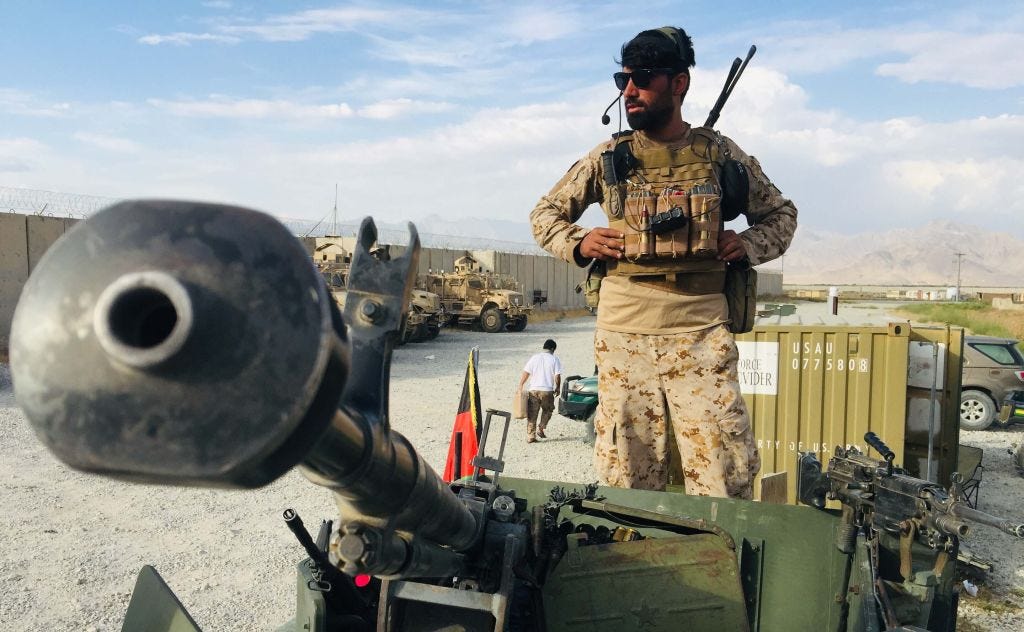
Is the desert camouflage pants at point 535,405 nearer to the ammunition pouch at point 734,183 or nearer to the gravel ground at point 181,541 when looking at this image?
the gravel ground at point 181,541

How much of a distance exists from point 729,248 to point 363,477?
2517 millimetres

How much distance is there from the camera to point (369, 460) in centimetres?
121

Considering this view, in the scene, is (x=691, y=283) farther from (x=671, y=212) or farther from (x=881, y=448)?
(x=881, y=448)

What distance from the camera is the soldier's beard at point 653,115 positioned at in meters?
3.52

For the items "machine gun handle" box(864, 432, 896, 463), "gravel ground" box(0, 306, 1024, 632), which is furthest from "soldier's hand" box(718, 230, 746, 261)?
Result: "gravel ground" box(0, 306, 1024, 632)

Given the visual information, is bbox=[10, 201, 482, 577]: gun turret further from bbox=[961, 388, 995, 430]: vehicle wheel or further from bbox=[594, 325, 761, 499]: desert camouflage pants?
bbox=[961, 388, 995, 430]: vehicle wheel

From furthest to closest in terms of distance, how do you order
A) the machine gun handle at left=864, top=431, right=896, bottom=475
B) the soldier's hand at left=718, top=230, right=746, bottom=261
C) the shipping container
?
1. the shipping container
2. the soldier's hand at left=718, top=230, right=746, bottom=261
3. the machine gun handle at left=864, top=431, right=896, bottom=475

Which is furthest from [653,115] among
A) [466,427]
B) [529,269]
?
[529,269]

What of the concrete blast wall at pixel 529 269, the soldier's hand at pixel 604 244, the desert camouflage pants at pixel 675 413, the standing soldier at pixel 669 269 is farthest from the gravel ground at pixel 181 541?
the concrete blast wall at pixel 529 269

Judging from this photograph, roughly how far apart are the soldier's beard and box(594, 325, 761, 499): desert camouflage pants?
0.88 metres

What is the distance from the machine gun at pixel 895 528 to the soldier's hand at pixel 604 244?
46.5 inches

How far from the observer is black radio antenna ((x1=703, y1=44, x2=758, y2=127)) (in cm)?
406

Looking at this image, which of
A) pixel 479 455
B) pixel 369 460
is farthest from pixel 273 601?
pixel 369 460


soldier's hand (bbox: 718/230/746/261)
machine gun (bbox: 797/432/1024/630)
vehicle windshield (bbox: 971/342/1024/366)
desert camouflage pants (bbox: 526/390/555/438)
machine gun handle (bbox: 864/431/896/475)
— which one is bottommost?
desert camouflage pants (bbox: 526/390/555/438)
